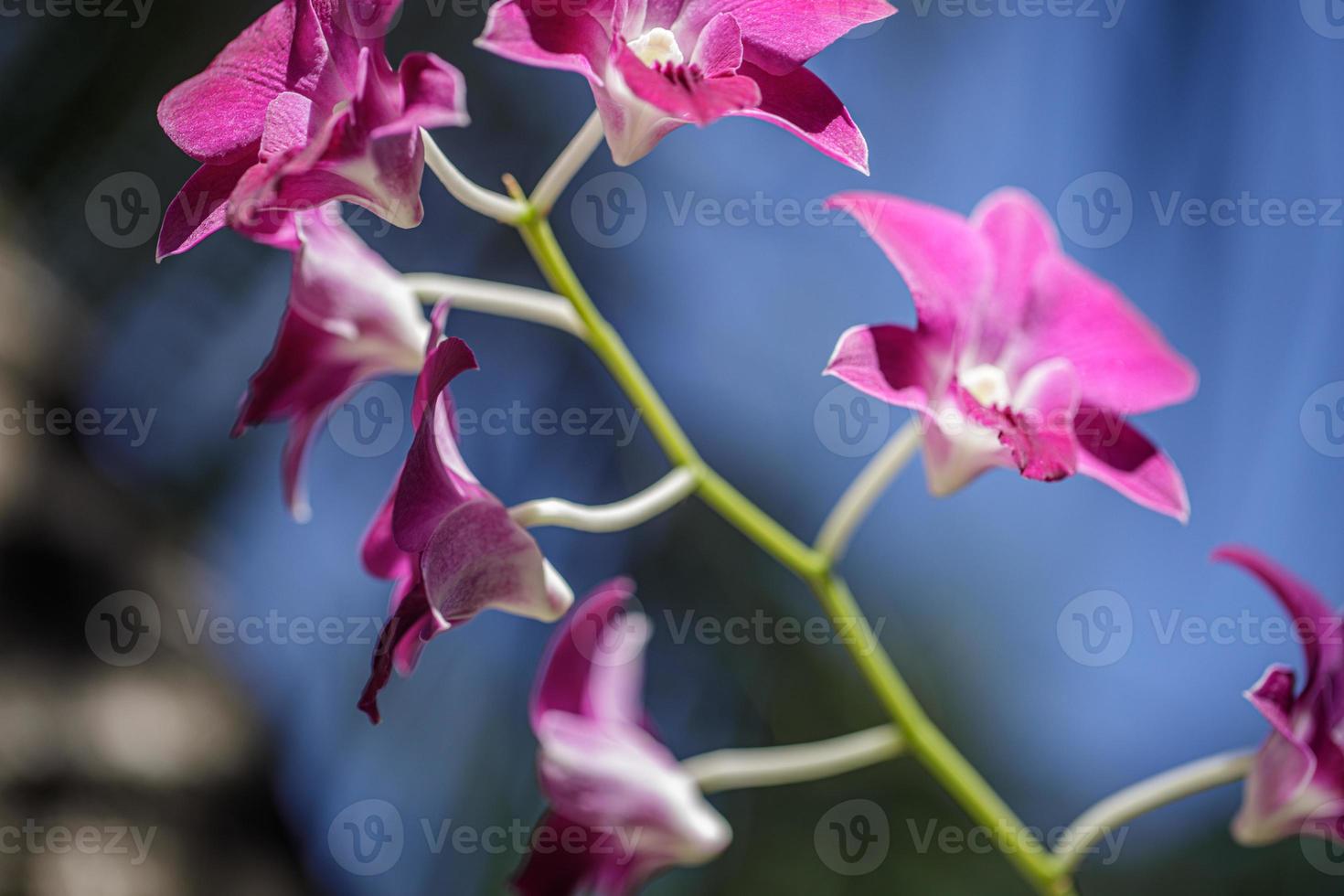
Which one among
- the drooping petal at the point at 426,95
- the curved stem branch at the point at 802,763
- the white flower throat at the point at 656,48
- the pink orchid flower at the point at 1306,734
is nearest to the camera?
the drooping petal at the point at 426,95

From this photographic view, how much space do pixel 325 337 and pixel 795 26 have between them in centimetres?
38

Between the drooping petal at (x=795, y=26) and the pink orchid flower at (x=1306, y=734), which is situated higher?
the drooping petal at (x=795, y=26)

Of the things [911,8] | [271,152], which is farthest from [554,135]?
[271,152]

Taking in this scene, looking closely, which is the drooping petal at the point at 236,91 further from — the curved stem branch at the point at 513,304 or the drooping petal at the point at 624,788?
the drooping petal at the point at 624,788

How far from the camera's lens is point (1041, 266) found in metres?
0.71

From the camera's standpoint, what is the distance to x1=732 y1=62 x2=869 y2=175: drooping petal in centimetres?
52

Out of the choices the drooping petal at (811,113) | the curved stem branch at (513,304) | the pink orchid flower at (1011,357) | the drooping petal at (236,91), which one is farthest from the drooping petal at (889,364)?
the drooping petal at (236,91)

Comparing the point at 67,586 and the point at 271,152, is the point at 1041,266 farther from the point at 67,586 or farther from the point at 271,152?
the point at 67,586

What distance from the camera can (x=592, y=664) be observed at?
2.90 feet

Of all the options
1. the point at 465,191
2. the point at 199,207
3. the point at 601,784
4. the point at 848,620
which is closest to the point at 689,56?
the point at 465,191

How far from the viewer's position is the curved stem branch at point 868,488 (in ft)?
2.40

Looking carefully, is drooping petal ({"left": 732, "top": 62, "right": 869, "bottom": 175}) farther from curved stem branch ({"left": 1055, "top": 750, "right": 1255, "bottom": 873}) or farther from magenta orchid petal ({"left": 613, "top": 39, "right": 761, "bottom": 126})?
curved stem branch ({"left": 1055, "top": 750, "right": 1255, "bottom": 873})

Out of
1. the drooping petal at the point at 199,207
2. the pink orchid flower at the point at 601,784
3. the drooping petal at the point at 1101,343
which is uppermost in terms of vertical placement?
the drooping petal at the point at 199,207

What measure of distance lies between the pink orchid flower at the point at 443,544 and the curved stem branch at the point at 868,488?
263 millimetres
